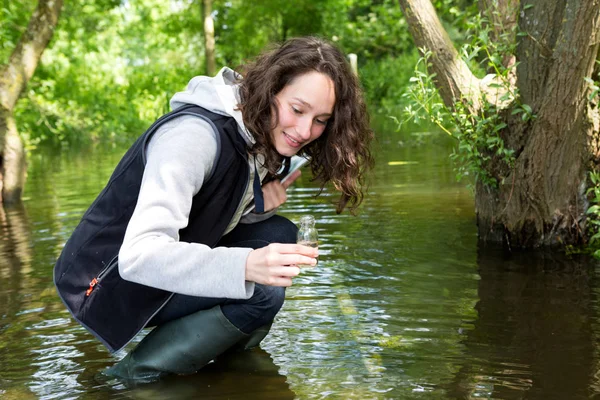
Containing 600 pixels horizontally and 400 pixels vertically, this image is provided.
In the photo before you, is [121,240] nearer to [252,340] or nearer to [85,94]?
[252,340]

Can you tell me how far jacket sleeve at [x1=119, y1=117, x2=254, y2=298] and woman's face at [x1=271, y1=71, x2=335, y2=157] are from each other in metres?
0.49

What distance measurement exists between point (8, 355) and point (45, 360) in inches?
8.5

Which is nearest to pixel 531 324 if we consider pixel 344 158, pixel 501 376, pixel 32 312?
pixel 501 376

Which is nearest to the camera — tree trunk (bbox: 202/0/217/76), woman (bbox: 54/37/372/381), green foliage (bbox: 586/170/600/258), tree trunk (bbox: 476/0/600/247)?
woman (bbox: 54/37/372/381)

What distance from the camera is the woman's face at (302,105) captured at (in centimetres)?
298

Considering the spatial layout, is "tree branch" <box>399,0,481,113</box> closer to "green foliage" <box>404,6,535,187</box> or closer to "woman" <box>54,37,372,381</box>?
"green foliage" <box>404,6,535,187</box>

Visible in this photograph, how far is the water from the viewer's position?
3.18 m

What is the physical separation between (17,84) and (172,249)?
8266 millimetres

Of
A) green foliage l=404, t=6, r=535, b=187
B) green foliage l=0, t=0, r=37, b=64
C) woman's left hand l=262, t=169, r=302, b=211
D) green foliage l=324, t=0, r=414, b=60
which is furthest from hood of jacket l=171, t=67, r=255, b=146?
green foliage l=324, t=0, r=414, b=60

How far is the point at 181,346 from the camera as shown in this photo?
313 centimetres

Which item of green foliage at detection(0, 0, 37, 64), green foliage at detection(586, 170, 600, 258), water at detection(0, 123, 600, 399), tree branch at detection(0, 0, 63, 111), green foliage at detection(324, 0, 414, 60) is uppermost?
green foliage at detection(324, 0, 414, 60)

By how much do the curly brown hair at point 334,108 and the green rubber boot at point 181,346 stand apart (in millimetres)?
633

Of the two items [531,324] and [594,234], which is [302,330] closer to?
[531,324]

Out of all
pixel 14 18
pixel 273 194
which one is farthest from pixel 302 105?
pixel 14 18
